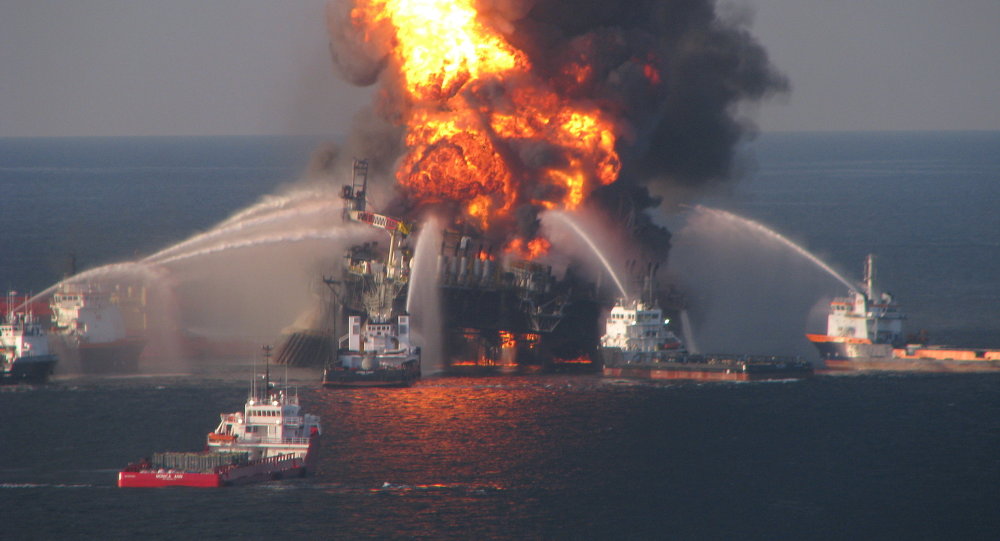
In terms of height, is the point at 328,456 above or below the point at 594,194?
below

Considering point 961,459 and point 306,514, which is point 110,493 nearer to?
point 306,514

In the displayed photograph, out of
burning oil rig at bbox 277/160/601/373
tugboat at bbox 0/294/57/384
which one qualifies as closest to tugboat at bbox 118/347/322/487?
tugboat at bbox 0/294/57/384

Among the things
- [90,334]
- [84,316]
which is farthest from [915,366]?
[84,316]

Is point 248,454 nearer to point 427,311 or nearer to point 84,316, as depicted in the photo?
point 427,311

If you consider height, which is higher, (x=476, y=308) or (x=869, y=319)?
(x=476, y=308)

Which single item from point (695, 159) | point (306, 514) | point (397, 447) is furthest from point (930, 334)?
point (306, 514)

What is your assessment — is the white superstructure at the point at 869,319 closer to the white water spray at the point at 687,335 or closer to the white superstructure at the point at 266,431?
the white water spray at the point at 687,335

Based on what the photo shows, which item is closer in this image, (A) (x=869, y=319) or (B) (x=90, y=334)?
(B) (x=90, y=334)

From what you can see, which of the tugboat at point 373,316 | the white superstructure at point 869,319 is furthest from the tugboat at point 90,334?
the white superstructure at point 869,319
